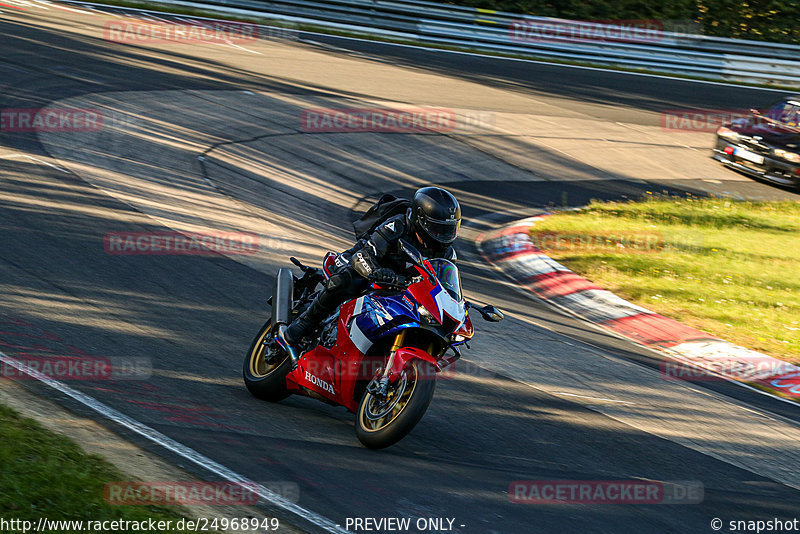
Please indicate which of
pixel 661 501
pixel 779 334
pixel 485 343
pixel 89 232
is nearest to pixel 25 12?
pixel 89 232

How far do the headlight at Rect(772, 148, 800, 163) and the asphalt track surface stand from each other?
9901mm

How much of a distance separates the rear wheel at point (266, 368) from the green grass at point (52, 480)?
6.01 ft

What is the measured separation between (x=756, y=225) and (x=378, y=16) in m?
16.8

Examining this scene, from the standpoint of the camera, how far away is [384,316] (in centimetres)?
→ 597

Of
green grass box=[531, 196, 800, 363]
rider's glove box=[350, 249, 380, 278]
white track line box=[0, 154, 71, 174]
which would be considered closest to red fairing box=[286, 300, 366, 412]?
rider's glove box=[350, 249, 380, 278]

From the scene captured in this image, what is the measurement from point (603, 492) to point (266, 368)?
→ 9.21ft

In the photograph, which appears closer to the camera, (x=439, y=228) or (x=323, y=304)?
(x=439, y=228)

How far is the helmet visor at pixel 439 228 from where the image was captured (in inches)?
241

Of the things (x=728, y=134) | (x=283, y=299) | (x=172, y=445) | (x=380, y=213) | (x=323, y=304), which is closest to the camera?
(x=172, y=445)

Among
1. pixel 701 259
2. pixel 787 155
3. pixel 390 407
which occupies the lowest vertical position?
pixel 701 259

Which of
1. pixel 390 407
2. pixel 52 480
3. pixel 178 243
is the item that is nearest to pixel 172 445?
pixel 52 480

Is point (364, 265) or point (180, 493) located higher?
point (364, 265)

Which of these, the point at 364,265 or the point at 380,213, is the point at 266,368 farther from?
the point at 380,213

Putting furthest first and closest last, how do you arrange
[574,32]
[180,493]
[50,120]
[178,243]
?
[574,32] < [50,120] < [178,243] < [180,493]
